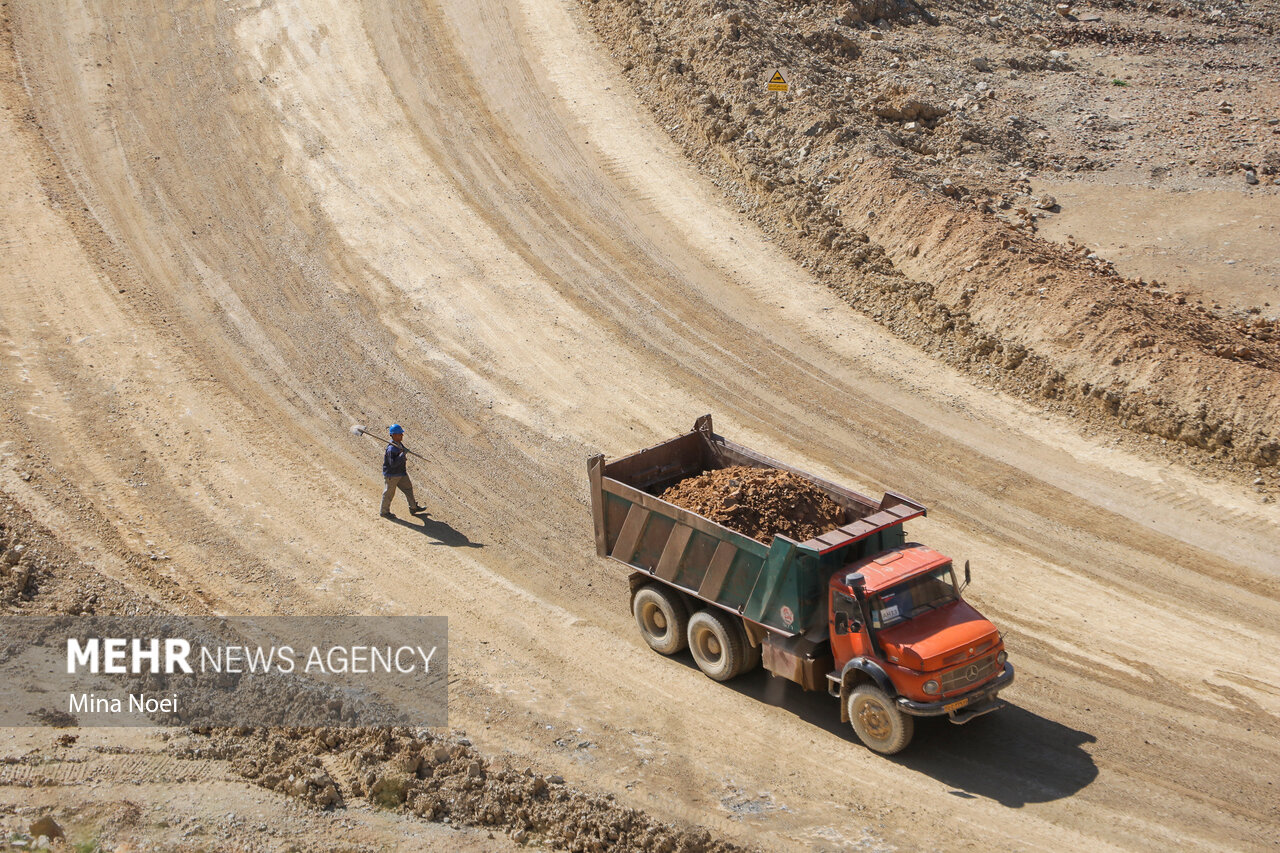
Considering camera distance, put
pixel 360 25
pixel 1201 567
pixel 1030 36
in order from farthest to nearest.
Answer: pixel 1030 36, pixel 360 25, pixel 1201 567

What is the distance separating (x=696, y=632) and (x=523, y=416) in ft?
21.8

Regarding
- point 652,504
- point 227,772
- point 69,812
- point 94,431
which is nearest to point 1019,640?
point 652,504

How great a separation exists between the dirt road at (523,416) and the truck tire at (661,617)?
21cm

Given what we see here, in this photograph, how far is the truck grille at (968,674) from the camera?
33.8 feet

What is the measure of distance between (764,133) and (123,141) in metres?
14.1

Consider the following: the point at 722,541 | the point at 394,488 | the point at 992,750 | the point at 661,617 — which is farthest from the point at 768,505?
the point at 394,488

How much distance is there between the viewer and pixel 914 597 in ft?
35.4

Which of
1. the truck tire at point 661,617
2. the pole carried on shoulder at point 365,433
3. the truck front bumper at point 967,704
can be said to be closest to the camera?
the truck front bumper at point 967,704

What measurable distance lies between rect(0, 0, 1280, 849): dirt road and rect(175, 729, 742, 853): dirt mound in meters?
0.70

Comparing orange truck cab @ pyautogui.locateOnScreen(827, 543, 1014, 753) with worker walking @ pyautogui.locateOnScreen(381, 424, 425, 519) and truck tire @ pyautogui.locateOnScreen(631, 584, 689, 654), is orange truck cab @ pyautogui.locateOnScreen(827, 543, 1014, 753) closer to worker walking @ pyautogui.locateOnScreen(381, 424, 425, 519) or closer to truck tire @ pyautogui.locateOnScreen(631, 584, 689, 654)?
truck tire @ pyautogui.locateOnScreen(631, 584, 689, 654)

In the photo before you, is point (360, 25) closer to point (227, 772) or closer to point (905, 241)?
point (905, 241)

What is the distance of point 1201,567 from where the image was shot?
14414mm

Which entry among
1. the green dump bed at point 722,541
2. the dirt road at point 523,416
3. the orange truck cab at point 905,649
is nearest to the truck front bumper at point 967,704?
the orange truck cab at point 905,649

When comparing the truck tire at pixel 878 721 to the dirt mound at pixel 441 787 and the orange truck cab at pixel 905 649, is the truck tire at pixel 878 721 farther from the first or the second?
the dirt mound at pixel 441 787
